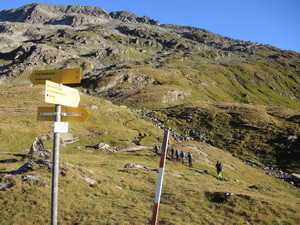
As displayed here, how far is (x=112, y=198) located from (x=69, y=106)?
12.9 meters

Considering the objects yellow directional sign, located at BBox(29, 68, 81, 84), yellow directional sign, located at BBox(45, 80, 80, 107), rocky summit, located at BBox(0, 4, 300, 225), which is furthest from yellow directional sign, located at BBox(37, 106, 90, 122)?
rocky summit, located at BBox(0, 4, 300, 225)

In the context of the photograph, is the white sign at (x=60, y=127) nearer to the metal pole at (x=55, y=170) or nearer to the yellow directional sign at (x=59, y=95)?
the metal pole at (x=55, y=170)

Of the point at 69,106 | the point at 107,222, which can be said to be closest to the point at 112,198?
the point at 107,222

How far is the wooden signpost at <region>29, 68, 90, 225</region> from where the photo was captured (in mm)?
7234

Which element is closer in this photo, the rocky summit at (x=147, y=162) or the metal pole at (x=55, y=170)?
the metal pole at (x=55, y=170)

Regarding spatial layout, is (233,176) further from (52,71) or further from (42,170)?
(52,71)

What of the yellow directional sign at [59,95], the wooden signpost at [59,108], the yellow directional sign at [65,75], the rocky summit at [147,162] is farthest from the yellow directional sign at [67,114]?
the rocky summit at [147,162]

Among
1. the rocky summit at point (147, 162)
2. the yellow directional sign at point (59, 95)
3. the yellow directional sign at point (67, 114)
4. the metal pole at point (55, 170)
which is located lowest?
the rocky summit at point (147, 162)

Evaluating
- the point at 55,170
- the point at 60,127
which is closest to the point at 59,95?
the point at 60,127

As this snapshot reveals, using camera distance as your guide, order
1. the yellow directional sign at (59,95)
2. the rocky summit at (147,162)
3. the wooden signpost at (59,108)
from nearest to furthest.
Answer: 1. the yellow directional sign at (59,95)
2. the wooden signpost at (59,108)
3. the rocky summit at (147,162)

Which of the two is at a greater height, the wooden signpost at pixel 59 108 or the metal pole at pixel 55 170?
the wooden signpost at pixel 59 108

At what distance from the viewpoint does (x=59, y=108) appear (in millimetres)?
7523

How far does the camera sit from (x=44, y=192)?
1612 centimetres

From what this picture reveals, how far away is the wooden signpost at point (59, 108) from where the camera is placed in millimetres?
7234
